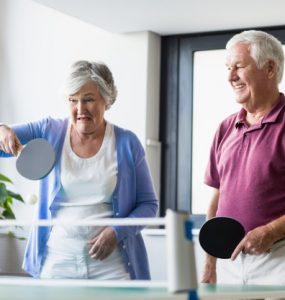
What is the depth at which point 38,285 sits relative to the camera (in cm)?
193

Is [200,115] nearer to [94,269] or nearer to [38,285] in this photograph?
[94,269]

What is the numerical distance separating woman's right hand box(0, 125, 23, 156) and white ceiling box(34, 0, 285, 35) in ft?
6.81

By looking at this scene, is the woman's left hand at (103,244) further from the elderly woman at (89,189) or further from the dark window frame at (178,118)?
the dark window frame at (178,118)

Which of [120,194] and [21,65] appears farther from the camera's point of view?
[21,65]

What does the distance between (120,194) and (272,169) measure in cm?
44

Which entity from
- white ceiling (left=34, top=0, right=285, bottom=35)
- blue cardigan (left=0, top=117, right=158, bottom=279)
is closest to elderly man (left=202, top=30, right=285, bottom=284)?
blue cardigan (left=0, top=117, right=158, bottom=279)

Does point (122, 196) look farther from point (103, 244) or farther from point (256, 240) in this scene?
point (256, 240)

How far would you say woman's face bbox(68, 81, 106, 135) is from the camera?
8.35ft

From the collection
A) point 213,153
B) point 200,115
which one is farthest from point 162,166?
point 213,153

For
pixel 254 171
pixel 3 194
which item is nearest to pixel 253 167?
pixel 254 171

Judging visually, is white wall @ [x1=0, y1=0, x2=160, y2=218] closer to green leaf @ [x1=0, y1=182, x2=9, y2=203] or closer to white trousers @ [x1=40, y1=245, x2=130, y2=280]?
green leaf @ [x1=0, y1=182, x2=9, y2=203]

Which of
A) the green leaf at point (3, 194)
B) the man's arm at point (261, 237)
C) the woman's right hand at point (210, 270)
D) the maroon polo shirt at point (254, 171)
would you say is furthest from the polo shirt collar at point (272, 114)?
the green leaf at point (3, 194)

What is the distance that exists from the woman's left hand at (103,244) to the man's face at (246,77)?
0.54 m

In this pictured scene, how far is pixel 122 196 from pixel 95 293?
764 millimetres
